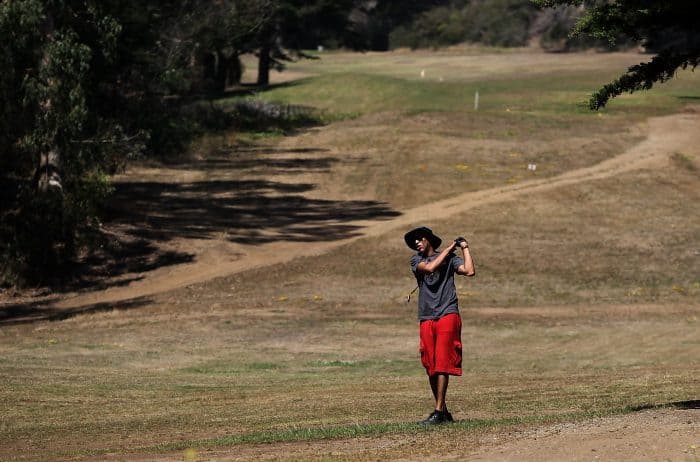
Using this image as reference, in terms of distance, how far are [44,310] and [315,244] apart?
9.89m

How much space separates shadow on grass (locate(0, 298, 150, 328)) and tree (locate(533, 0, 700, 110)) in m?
18.4

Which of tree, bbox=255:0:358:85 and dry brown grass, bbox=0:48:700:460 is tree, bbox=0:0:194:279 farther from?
tree, bbox=255:0:358:85

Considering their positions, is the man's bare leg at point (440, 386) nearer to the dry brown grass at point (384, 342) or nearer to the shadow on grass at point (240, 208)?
the dry brown grass at point (384, 342)

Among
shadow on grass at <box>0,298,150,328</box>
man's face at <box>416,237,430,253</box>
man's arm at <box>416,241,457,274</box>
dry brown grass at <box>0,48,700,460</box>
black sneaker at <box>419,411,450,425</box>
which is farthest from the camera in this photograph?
shadow on grass at <box>0,298,150,328</box>

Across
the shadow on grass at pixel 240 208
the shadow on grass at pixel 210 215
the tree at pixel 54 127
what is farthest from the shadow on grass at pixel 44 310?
the shadow on grass at pixel 240 208

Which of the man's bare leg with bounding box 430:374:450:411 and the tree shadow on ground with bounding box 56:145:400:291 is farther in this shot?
the tree shadow on ground with bounding box 56:145:400:291

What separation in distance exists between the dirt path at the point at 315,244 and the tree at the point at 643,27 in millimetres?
20142

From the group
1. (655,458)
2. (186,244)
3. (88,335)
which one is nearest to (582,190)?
(186,244)

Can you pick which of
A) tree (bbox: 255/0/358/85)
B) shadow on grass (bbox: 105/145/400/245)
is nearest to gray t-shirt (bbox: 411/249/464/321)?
shadow on grass (bbox: 105/145/400/245)

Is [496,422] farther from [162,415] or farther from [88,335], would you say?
[88,335]

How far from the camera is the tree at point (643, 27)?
13.1 meters

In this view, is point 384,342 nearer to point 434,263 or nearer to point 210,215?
point 434,263

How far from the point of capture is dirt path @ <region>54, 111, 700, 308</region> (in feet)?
110

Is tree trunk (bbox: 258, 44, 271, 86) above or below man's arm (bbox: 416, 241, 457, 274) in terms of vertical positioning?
below
